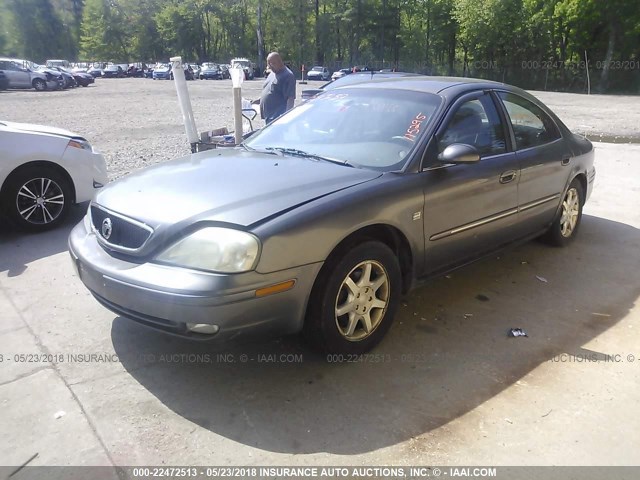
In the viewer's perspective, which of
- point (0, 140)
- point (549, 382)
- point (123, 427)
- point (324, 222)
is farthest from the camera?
point (0, 140)

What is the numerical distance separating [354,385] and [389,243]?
3.02ft

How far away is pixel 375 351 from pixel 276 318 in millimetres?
878

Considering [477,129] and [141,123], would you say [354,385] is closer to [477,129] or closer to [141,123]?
[477,129]

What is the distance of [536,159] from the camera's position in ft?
14.5

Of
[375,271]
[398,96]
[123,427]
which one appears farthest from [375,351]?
Answer: [398,96]

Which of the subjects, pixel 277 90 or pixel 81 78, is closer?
pixel 277 90


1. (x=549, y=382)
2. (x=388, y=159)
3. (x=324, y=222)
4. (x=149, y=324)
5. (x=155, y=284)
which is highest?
(x=388, y=159)

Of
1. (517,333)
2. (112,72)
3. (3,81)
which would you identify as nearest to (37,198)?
(517,333)

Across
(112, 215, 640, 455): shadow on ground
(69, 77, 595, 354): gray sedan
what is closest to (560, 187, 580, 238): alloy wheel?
(69, 77, 595, 354): gray sedan

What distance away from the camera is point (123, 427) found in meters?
2.66

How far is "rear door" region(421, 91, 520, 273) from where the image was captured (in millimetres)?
3551

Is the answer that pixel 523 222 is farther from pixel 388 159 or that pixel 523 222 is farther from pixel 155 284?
pixel 155 284

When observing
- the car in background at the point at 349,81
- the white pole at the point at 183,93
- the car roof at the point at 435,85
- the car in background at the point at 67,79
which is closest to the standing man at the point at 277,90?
the car in background at the point at 349,81

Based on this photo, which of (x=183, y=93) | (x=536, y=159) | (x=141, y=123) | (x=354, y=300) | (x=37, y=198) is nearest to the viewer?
(x=354, y=300)
